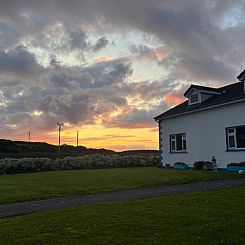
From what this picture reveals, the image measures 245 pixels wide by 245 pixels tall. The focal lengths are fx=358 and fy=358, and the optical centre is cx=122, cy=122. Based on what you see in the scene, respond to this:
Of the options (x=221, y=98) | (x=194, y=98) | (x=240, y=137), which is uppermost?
(x=194, y=98)

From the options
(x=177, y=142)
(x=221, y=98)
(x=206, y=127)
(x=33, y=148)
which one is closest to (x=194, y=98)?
(x=206, y=127)

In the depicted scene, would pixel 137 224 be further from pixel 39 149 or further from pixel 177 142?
pixel 39 149

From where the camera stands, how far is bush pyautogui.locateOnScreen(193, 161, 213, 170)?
22087 mm

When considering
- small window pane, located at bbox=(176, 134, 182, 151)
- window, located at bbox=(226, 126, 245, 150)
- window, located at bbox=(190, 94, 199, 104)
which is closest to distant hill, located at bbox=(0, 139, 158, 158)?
small window pane, located at bbox=(176, 134, 182, 151)

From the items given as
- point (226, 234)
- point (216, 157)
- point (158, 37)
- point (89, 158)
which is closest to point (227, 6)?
point (158, 37)

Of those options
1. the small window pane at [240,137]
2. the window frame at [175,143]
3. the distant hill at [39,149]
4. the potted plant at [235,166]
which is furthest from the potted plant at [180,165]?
the distant hill at [39,149]

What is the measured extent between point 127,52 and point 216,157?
28.6 feet

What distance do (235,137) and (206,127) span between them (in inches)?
105

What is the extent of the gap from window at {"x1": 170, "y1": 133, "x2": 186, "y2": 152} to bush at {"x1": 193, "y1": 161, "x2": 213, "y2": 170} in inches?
114

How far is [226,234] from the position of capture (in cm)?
621

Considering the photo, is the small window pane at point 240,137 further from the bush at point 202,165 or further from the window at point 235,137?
the bush at point 202,165

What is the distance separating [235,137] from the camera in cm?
2069

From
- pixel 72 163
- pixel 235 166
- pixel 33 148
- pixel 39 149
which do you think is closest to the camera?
pixel 235 166

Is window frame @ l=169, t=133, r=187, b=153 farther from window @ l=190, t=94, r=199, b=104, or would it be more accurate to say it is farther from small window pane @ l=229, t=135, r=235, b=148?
small window pane @ l=229, t=135, r=235, b=148
